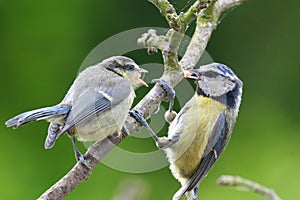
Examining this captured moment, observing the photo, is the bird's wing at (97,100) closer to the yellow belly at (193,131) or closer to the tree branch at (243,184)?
the yellow belly at (193,131)

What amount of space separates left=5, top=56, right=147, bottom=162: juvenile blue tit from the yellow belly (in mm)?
156

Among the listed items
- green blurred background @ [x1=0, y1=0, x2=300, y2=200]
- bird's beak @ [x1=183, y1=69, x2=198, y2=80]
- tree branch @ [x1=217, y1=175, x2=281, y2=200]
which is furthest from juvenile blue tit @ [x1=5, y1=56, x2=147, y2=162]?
green blurred background @ [x1=0, y1=0, x2=300, y2=200]

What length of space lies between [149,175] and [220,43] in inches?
26.7

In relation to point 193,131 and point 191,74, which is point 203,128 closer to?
point 193,131

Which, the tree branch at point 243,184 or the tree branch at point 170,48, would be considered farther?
the tree branch at point 170,48

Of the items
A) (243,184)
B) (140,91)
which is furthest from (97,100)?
(140,91)

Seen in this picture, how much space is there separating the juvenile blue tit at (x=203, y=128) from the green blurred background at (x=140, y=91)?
0.96m

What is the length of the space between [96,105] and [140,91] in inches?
45.0

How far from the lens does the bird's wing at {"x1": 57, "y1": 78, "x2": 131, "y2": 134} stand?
60.0 inches

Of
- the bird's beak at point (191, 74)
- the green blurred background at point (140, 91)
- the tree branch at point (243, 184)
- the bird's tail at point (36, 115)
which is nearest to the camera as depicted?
the tree branch at point (243, 184)

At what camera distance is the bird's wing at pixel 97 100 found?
1.52 metres

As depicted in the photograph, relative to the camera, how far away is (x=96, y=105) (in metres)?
1.60

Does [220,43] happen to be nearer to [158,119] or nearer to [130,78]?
[158,119]

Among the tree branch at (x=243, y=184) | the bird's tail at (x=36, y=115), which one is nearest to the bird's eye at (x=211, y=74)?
the bird's tail at (x=36, y=115)
